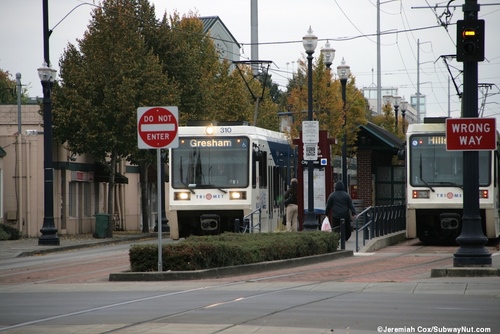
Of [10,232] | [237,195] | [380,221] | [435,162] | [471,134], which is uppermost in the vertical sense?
[471,134]

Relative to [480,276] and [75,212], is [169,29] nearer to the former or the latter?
[75,212]

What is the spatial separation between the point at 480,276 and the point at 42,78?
732 inches

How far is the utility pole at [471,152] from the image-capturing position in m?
17.1

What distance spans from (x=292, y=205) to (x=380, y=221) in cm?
289

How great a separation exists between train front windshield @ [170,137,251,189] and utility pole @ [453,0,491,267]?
12668 mm

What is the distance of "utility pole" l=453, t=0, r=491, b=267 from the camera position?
17062 millimetres

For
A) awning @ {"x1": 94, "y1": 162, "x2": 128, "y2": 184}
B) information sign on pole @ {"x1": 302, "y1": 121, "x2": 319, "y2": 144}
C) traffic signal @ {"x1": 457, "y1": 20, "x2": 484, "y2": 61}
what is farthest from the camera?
awning @ {"x1": 94, "y1": 162, "x2": 128, "y2": 184}

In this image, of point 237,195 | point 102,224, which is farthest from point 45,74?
point 102,224

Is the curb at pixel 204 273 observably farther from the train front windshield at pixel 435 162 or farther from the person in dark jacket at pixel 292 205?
A: the person in dark jacket at pixel 292 205

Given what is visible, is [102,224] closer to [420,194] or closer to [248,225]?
[248,225]

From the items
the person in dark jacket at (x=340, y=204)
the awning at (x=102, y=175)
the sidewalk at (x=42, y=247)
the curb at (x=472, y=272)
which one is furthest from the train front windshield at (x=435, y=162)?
the awning at (x=102, y=175)

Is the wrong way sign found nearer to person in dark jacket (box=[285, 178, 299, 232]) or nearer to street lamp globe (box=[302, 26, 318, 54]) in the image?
Answer: street lamp globe (box=[302, 26, 318, 54])

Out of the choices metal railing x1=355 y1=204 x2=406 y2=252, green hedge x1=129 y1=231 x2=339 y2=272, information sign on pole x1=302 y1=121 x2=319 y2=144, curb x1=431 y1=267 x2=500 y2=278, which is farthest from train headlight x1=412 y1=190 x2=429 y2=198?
curb x1=431 y1=267 x2=500 y2=278

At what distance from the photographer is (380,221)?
102ft
